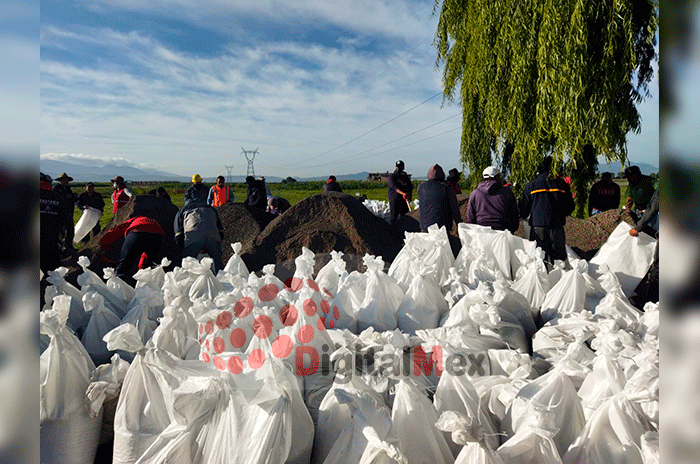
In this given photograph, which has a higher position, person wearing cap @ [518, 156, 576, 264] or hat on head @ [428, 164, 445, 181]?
hat on head @ [428, 164, 445, 181]

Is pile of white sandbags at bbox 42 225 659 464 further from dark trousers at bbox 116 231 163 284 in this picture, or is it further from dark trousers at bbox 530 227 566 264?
dark trousers at bbox 530 227 566 264

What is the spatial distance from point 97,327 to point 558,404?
2.23 m

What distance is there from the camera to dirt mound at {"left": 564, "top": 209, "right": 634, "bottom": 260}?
5020 millimetres

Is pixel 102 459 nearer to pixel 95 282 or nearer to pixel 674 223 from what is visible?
pixel 95 282

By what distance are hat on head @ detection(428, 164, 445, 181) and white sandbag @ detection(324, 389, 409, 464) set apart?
137 inches

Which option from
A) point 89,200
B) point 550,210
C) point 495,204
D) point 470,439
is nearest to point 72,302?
point 470,439

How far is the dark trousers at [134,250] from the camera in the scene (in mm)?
3984

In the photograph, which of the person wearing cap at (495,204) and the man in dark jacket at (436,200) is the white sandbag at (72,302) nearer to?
the man in dark jacket at (436,200)

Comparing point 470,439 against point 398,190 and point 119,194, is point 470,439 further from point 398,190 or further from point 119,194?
point 119,194

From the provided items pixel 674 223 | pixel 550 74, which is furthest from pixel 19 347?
pixel 550 74

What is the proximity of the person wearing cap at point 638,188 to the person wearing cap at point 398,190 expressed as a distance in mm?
2753

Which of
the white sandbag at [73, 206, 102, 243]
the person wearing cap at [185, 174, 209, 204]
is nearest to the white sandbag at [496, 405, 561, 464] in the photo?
the person wearing cap at [185, 174, 209, 204]

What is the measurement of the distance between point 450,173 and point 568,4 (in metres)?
2.85

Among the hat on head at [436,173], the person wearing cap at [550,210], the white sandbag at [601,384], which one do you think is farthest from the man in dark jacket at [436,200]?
the white sandbag at [601,384]
